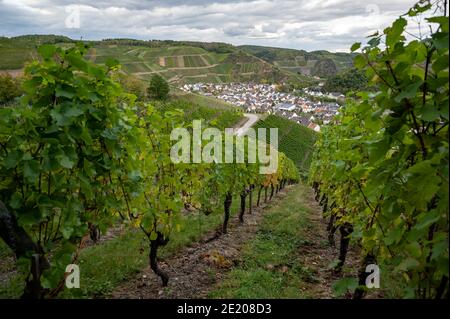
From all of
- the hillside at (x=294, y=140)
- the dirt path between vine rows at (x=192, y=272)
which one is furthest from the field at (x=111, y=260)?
the hillside at (x=294, y=140)

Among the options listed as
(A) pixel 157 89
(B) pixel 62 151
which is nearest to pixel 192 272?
(B) pixel 62 151

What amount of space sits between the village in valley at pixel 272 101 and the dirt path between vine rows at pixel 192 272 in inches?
4056

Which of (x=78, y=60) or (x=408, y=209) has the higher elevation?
(x=78, y=60)

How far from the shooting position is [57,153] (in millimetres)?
3307

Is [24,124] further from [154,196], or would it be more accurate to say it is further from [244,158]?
[244,158]

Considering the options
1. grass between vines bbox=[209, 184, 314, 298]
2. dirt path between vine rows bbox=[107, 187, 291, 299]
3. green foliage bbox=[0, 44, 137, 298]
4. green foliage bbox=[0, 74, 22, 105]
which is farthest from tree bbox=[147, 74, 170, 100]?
green foliage bbox=[0, 44, 137, 298]

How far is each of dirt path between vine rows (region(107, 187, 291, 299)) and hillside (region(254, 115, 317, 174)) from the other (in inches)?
2073

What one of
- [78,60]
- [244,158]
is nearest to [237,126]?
[244,158]

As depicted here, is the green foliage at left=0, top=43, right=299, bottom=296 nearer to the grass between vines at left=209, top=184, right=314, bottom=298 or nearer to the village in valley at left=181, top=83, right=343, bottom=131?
the grass between vines at left=209, top=184, right=314, bottom=298

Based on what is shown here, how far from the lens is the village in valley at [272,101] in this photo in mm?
132175

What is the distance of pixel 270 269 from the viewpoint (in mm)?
8891

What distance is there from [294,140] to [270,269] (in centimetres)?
6752
